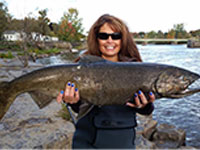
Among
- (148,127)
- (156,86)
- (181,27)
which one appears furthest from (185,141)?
(181,27)

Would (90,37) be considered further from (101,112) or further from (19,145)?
(19,145)

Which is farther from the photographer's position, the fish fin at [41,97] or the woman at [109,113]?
the fish fin at [41,97]

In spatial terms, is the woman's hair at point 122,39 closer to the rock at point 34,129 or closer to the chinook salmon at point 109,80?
the chinook salmon at point 109,80

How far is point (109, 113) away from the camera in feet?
7.50

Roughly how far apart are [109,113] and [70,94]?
0.54m

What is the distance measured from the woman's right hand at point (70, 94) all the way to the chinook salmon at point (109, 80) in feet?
0.20

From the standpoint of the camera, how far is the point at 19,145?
12.6 feet

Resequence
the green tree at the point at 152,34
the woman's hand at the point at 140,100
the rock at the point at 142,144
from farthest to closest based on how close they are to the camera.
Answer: the green tree at the point at 152,34 → the rock at the point at 142,144 → the woman's hand at the point at 140,100

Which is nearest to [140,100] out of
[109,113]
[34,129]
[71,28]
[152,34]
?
[109,113]

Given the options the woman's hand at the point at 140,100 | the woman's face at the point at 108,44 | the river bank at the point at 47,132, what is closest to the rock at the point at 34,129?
the river bank at the point at 47,132

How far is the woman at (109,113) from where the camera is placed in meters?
2.19

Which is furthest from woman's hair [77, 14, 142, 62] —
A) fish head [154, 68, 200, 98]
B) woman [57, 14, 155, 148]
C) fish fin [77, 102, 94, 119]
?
fish fin [77, 102, 94, 119]

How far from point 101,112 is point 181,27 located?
146 m

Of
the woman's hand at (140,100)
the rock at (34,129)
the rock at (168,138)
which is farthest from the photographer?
the rock at (168,138)
